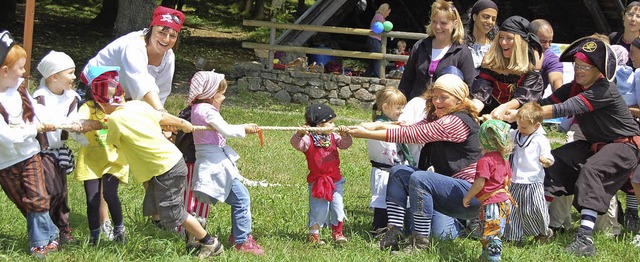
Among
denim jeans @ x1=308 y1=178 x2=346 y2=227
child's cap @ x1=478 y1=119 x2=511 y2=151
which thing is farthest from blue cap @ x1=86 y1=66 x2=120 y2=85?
child's cap @ x1=478 y1=119 x2=511 y2=151

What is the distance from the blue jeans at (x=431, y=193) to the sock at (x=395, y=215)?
0.03 m

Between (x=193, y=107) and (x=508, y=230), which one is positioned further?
(x=508, y=230)

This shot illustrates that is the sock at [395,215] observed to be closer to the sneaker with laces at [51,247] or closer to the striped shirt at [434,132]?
the striped shirt at [434,132]

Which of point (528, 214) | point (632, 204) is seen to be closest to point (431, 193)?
point (528, 214)

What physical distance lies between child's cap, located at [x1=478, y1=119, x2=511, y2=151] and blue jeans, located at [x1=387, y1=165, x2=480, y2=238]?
0.42m

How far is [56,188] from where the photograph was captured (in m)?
5.86

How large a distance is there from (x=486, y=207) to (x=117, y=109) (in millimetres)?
2528

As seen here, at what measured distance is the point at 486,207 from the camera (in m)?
5.82

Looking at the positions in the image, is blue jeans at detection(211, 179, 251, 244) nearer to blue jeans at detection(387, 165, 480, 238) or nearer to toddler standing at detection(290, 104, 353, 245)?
toddler standing at detection(290, 104, 353, 245)

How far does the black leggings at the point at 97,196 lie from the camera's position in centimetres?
598

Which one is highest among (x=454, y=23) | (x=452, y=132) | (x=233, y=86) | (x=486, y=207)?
(x=454, y=23)

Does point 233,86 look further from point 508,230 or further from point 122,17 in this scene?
point 508,230

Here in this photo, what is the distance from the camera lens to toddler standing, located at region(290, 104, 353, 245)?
624cm

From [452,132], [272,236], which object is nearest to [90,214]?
[272,236]
